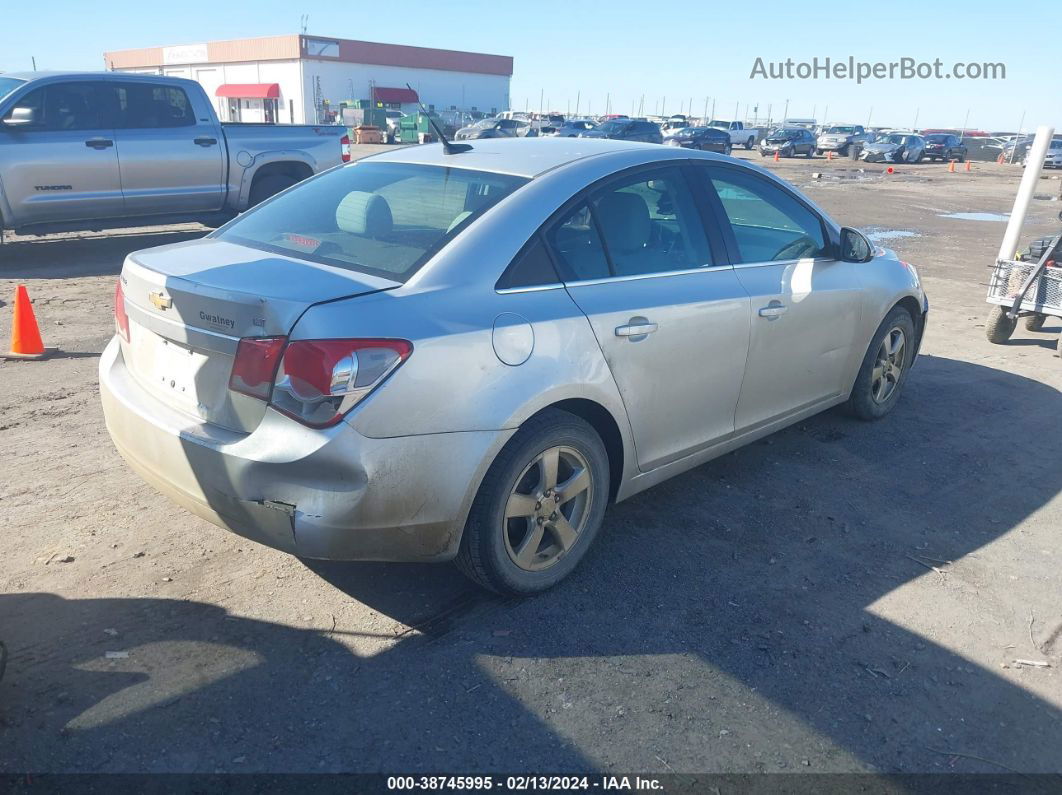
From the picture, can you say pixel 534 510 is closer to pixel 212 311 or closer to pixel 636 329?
pixel 636 329

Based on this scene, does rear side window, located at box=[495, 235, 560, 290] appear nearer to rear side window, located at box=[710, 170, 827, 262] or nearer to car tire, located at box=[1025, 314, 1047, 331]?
rear side window, located at box=[710, 170, 827, 262]

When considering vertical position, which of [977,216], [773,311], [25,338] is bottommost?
[977,216]

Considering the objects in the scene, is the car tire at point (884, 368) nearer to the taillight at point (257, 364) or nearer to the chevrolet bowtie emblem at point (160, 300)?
the taillight at point (257, 364)

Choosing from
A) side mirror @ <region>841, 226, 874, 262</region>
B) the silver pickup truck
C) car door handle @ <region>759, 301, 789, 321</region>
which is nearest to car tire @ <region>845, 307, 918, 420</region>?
side mirror @ <region>841, 226, 874, 262</region>

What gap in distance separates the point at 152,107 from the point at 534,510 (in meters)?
9.28

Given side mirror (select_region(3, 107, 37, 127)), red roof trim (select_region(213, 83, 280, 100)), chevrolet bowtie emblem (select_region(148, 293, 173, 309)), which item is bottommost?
red roof trim (select_region(213, 83, 280, 100))

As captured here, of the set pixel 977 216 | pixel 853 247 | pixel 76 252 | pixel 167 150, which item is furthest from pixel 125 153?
pixel 977 216

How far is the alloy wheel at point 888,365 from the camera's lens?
5465 mm

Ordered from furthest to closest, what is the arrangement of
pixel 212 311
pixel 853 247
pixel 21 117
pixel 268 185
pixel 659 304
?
1. pixel 268 185
2. pixel 21 117
3. pixel 853 247
4. pixel 659 304
5. pixel 212 311

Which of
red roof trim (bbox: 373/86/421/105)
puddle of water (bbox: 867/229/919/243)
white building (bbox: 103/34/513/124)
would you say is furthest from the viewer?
white building (bbox: 103/34/513/124)

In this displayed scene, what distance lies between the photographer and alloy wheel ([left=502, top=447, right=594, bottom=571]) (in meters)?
3.35

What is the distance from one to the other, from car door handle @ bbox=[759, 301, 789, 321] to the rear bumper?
1.72 m

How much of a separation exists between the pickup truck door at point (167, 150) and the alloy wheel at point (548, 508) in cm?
873

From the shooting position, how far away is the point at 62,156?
31.7ft
